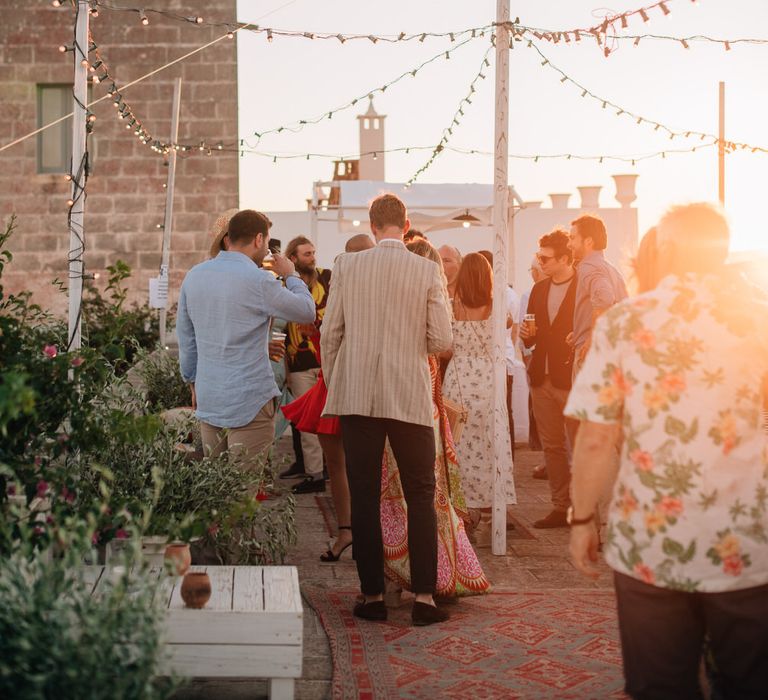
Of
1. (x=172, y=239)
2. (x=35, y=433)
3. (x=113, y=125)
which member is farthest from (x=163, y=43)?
(x=35, y=433)

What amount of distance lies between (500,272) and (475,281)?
44 centimetres

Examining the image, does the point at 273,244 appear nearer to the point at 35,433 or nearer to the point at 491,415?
the point at 491,415

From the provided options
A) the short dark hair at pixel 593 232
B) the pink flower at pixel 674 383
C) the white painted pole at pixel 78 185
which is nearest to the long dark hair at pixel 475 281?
the short dark hair at pixel 593 232

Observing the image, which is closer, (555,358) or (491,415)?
(491,415)

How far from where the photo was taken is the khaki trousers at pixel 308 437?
8586 mm

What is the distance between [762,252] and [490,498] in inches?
216

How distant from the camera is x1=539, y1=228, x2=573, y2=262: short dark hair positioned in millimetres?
7203

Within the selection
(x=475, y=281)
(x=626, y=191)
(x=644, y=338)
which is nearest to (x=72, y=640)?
(x=644, y=338)

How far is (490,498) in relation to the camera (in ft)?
22.7

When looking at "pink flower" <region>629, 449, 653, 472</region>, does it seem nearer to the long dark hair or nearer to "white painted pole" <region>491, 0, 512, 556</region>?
"white painted pole" <region>491, 0, 512, 556</region>

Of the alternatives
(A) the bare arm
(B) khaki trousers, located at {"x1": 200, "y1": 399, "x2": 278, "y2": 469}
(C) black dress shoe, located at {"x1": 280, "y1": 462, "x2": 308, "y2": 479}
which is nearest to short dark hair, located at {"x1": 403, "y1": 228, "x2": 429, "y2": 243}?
(B) khaki trousers, located at {"x1": 200, "y1": 399, "x2": 278, "y2": 469}

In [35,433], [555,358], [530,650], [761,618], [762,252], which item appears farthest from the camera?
[762,252]

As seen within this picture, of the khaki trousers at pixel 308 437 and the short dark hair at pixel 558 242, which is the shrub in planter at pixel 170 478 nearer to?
the short dark hair at pixel 558 242

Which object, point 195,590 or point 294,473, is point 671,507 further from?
point 294,473
